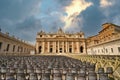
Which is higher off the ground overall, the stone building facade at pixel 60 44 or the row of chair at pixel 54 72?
the stone building facade at pixel 60 44

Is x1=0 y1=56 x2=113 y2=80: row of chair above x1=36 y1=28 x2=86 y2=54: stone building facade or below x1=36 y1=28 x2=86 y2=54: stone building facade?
below

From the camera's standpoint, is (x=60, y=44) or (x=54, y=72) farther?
(x=60, y=44)

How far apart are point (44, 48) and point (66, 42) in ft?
46.5

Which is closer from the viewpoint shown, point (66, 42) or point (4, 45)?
point (4, 45)

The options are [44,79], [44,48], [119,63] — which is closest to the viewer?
[44,79]

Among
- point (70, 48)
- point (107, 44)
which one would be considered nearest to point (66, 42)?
point (70, 48)

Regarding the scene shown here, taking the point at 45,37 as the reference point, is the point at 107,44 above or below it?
below

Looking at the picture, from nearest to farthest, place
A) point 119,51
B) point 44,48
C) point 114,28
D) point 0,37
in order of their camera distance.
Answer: point 119,51 < point 0,37 < point 114,28 < point 44,48

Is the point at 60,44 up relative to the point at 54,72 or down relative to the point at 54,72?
up

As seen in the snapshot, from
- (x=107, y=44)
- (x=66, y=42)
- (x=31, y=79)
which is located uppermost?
(x=66, y=42)

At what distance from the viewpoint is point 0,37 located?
4066cm

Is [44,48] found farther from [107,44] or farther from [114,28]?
[107,44]

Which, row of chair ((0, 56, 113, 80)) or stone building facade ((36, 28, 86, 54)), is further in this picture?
stone building facade ((36, 28, 86, 54))

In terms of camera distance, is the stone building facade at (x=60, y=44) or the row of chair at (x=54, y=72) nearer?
the row of chair at (x=54, y=72)
